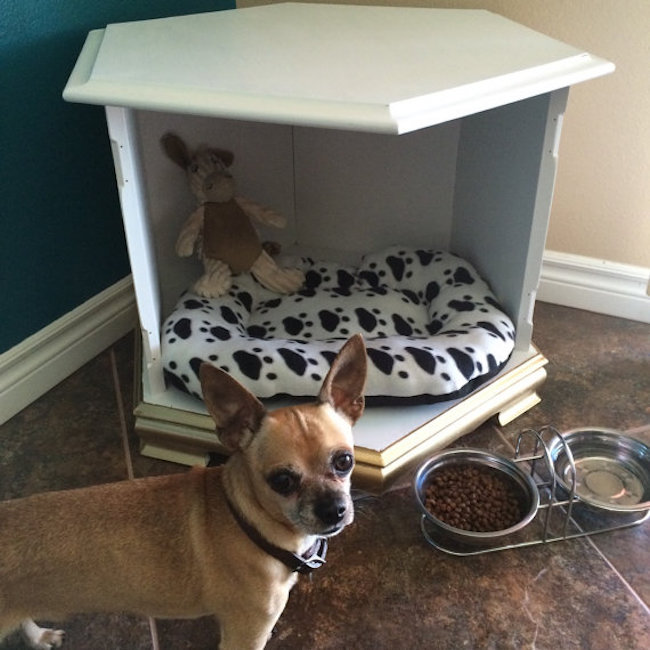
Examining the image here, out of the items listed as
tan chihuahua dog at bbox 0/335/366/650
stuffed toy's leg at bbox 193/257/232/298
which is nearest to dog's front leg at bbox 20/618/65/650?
tan chihuahua dog at bbox 0/335/366/650

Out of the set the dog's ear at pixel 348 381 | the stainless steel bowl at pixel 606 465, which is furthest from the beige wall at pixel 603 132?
the dog's ear at pixel 348 381

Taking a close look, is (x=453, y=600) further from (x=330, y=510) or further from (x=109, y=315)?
(x=109, y=315)

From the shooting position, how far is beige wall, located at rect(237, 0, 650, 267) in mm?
1478

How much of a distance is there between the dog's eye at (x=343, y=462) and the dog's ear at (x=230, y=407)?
0.10 m

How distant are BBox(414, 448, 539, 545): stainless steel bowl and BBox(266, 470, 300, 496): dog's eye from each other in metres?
0.35

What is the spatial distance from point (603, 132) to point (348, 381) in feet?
3.42

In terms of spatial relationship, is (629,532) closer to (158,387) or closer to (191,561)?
(191,561)

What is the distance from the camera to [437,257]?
5.24 ft

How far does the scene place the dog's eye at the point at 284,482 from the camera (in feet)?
2.66

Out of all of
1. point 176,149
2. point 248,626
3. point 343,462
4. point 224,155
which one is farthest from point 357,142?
point 248,626

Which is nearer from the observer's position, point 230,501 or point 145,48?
point 230,501

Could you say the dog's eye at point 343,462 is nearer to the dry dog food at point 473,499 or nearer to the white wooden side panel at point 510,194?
the dry dog food at point 473,499

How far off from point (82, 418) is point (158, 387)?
0.78ft

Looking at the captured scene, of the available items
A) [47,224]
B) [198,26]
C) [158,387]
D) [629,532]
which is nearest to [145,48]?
[198,26]
